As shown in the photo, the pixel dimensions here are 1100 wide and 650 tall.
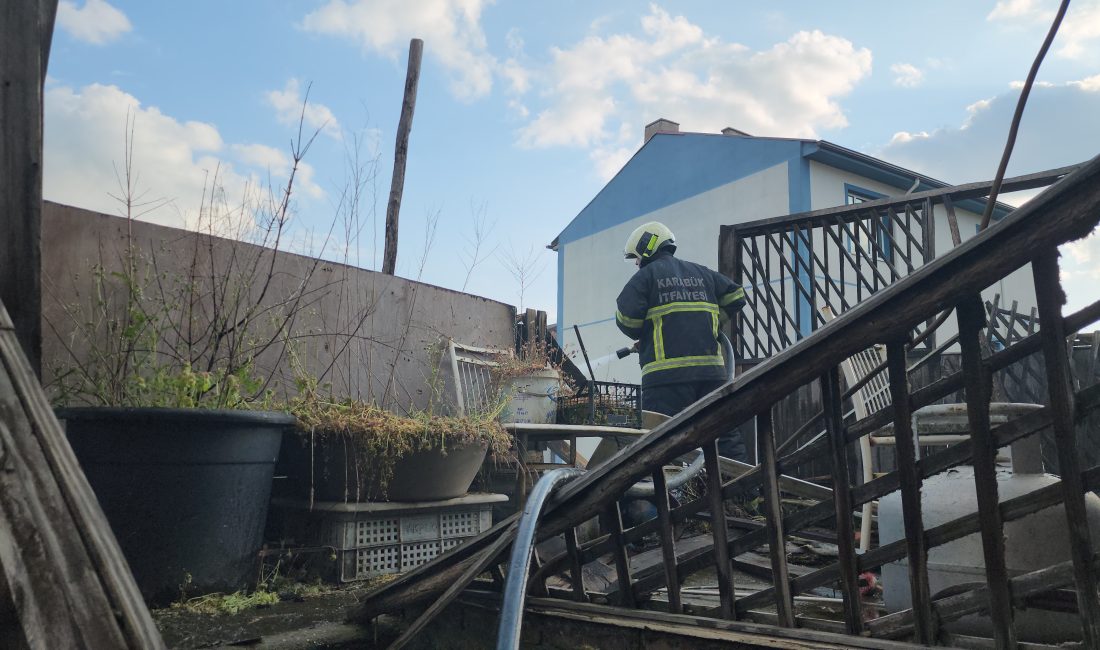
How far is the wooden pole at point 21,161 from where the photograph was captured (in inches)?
76.8

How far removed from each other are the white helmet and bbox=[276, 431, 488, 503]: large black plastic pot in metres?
2.00

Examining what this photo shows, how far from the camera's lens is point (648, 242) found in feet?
15.9

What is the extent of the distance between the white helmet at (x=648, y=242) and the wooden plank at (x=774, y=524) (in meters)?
3.25

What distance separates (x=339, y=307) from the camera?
14.5 feet

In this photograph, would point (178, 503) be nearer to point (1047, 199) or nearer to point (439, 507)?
point (439, 507)

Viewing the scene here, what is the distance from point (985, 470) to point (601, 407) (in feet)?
11.4

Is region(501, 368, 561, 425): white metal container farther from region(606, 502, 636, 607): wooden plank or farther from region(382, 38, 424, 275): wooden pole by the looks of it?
region(382, 38, 424, 275): wooden pole

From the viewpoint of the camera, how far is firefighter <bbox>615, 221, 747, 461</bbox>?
441 centimetres

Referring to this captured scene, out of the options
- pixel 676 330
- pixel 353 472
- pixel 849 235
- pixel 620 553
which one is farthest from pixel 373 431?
pixel 849 235

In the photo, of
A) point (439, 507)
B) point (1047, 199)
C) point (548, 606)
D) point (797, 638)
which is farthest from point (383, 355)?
point (1047, 199)

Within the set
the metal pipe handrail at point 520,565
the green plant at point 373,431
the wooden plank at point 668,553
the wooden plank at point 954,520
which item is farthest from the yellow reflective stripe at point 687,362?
the wooden plank at point 954,520

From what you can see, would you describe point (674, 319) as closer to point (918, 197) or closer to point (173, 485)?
point (918, 197)

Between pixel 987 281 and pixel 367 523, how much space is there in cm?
273

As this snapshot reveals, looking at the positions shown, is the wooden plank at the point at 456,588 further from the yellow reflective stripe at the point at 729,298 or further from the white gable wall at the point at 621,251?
the white gable wall at the point at 621,251
